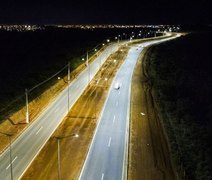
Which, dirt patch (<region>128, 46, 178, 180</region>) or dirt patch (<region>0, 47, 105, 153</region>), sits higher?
dirt patch (<region>0, 47, 105, 153</region>)

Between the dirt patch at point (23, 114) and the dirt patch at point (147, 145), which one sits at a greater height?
the dirt patch at point (23, 114)

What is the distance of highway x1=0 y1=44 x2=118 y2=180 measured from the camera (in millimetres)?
45241

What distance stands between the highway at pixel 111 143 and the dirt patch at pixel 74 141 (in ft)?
3.99

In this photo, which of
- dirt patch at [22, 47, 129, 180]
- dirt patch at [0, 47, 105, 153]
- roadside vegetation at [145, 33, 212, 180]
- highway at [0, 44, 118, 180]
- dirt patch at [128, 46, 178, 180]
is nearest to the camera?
dirt patch at [22, 47, 129, 180]

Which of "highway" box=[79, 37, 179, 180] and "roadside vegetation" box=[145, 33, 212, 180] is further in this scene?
"roadside vegetation" box=[145, 33, 212, 180]

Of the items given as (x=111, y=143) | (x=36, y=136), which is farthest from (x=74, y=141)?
(x=36, y=136)

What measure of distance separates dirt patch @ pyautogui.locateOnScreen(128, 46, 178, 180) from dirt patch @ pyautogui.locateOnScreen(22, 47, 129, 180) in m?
7.28

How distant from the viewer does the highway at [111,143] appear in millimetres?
44531

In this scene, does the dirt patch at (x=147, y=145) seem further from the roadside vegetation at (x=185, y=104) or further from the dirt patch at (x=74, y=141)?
the dirt patch at (x=74, y=141)

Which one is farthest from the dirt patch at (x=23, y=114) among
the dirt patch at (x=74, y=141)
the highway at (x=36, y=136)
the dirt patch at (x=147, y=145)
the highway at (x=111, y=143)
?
the dirt patch at (x=147, y=145)

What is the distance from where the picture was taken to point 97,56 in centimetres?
13200

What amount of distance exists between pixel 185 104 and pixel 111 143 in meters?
41.7

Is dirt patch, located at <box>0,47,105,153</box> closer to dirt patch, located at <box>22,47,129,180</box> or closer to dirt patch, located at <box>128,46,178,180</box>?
dirt patch, located at <box>22,47,129,180</box>

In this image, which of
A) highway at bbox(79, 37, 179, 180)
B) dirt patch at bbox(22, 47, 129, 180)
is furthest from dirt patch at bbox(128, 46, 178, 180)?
dirt patch at bbox(22, 47, 129, 180)
